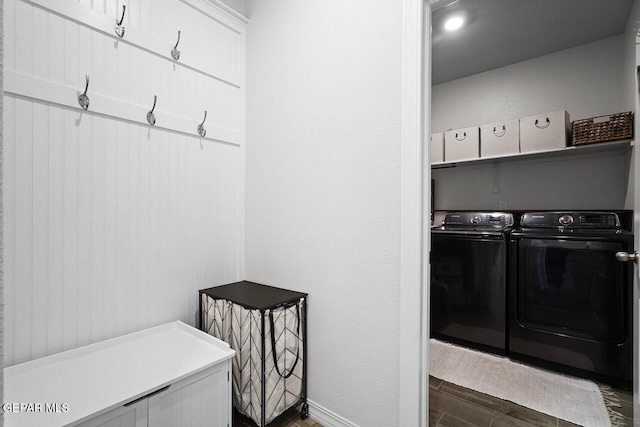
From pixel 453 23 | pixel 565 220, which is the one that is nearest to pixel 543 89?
pixel 453 23

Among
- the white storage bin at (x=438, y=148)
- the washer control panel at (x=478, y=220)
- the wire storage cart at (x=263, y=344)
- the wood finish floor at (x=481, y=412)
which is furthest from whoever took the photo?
the white storage bin at (x=438, y=148)

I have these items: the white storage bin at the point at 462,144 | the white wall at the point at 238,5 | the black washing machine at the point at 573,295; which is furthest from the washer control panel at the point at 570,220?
the white wall at the point at 238,5

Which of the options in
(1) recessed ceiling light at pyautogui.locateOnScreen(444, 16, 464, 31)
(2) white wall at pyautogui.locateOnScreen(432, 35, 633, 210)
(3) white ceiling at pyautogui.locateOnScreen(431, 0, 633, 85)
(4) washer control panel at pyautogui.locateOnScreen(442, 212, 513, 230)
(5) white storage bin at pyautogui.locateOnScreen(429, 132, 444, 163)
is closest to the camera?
(3) white ceiling at pyautogui.locateOnScreen(431, 0, 633, 85)

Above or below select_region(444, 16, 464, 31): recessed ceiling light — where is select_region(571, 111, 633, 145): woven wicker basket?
below

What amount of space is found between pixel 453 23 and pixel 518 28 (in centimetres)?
53

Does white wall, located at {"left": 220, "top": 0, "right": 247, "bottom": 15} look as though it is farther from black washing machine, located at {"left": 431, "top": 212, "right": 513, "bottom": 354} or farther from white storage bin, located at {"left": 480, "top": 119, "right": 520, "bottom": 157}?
black washing machine, located at {"left": 431, "top": 212, "right": 513, "bottom": 354}

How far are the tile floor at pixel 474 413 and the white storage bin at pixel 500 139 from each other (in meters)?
1.85

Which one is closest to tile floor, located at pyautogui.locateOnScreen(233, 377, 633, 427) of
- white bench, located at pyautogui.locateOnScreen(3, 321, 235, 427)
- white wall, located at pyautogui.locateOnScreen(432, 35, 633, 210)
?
white bench, located at pyautogui.locateOnScreen(3, 321, 235, 427)

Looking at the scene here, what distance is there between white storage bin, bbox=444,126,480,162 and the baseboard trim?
2.34 m

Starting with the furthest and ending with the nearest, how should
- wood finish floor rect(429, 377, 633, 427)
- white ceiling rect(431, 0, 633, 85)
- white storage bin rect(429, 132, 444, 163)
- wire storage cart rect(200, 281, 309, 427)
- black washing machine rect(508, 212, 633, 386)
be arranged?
white storage bin rect(429, 132, 444, 163) → white ceiling rect(431, 0, 633, 85) → black washing machine rect(508, 212, 633, 386) → wood finish floor rect(429, 377, 633, 427) → wire storage cart rect(200, 281, 309, 427)

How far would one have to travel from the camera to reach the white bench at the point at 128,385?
1.04 meters

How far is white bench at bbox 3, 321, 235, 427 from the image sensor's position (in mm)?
1037

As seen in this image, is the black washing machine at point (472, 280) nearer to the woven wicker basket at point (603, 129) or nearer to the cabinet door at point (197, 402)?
the woven wicker basket at point (603, 129)

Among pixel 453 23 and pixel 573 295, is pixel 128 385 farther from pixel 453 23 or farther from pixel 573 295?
pixel 453 23
